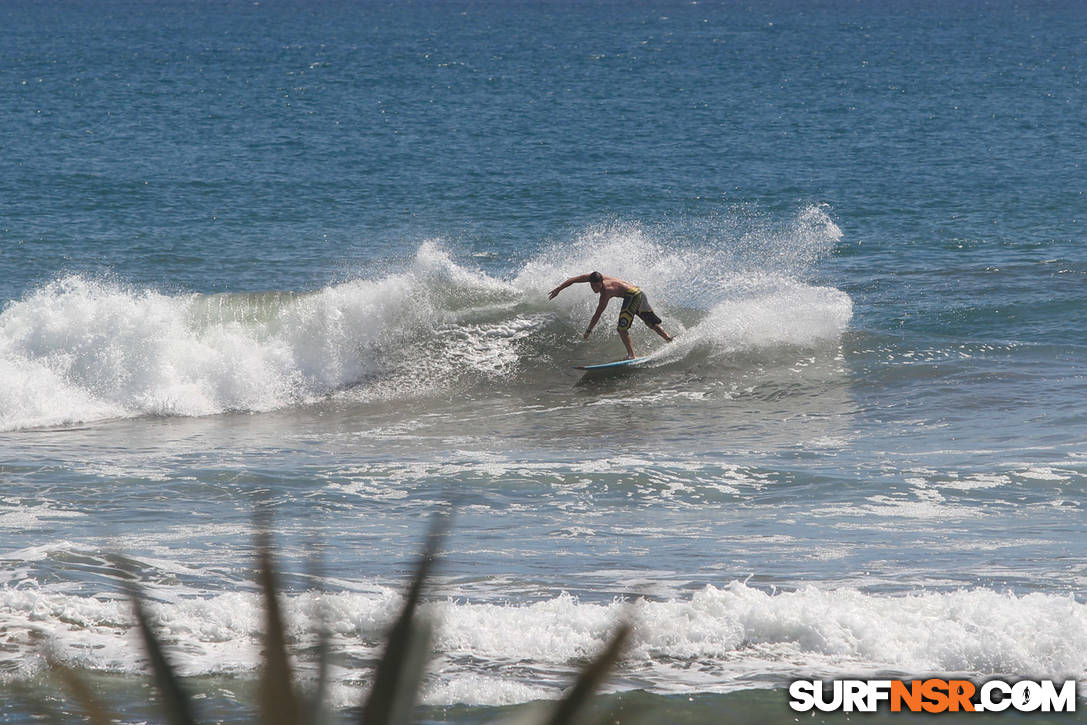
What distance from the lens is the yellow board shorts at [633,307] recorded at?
61.2 feet

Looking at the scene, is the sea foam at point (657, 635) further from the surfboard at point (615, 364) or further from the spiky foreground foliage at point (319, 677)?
the surfboard at point (615, 364)

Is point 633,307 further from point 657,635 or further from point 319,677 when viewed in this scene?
point 319,677

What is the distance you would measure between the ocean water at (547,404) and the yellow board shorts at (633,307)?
77cm

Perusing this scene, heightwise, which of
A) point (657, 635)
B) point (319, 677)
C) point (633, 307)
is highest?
point (633, 307)

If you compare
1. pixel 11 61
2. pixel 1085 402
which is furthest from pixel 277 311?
pixel 11 61

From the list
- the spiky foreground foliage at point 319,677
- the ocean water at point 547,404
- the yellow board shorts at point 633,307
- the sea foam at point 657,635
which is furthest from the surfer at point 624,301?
the spiky foreground foliage at point 319,677

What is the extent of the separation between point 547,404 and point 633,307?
2.36m

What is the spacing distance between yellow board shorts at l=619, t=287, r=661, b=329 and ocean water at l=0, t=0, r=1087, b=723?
767mm

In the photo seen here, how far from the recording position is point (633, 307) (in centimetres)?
1873

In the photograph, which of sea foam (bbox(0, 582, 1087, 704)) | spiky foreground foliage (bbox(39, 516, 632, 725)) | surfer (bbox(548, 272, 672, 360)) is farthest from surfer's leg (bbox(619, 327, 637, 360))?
spiky foreground foliage (bbox(39, 516, 632, 725))

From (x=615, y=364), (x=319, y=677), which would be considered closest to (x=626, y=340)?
(x=615, y=364)

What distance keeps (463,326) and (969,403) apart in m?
8.10

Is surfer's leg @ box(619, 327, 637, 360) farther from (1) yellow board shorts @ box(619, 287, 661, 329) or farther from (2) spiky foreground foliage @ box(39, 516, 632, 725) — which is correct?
(2) spiky foreground foliage @ box(39, 516, 632, 725)

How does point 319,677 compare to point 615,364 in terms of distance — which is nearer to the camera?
point 319,677
